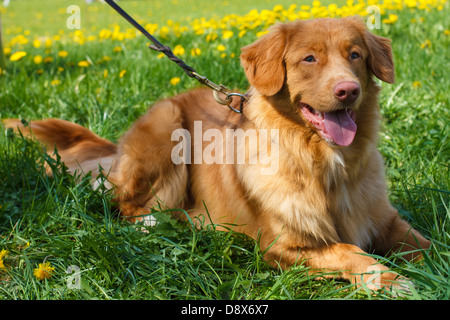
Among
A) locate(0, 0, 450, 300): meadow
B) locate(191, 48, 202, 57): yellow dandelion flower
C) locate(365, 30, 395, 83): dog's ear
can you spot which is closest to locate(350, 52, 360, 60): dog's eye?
locate(365, 30, 395, 83): dog's ear

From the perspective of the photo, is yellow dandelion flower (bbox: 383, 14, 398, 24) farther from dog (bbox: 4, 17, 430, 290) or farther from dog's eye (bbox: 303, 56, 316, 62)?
dog's eye (bbox: 303, 56, 316, 62)

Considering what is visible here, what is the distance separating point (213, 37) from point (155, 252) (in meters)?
3.41

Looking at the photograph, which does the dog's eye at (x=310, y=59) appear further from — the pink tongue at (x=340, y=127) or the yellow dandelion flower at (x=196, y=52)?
the yellow dandelion flower at (x=196, y=52)

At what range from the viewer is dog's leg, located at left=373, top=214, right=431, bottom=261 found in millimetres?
2338

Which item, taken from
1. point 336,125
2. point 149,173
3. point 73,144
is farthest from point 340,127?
point 73,144

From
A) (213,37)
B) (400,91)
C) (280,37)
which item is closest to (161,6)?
(213,37)

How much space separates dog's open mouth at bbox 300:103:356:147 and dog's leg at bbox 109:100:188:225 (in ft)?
3.76

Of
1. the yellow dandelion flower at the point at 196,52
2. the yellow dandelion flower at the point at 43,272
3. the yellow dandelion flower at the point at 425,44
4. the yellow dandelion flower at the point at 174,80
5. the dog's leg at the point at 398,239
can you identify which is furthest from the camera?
the yellow dandelion flower at the point at 425,44

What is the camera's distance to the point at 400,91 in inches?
160

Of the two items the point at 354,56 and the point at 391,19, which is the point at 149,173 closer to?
the point at 354,56

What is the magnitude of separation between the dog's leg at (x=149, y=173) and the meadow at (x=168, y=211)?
10.2 inches

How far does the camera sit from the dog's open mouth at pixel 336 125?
2.17 metres

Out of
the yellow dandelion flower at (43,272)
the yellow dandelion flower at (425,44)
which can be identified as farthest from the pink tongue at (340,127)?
the yellow dandelion flower at (425,44)

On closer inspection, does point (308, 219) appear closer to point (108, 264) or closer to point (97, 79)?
point (108, 264)
